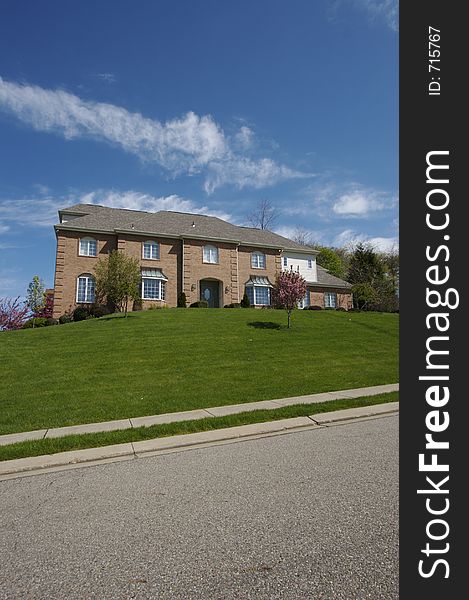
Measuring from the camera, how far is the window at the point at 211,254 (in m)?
35.7

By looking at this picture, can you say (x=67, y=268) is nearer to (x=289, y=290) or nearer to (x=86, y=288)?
(x=86, y=288)

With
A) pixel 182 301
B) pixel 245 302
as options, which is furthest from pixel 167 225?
pixel 245 302

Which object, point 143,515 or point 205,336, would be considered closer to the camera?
point 143,515

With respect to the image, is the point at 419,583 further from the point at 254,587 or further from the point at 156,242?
the point at 156,242

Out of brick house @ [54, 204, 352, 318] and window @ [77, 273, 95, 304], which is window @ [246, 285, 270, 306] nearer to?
brick house @ [54, 204, 352, 318]

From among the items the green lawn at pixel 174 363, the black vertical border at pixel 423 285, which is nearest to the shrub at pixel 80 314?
the green lawn at pixel 174 363

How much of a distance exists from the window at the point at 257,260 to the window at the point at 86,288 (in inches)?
594

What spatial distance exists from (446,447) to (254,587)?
157 cm

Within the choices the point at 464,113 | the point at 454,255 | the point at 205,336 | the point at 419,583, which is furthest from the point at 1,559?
the point at 205,336

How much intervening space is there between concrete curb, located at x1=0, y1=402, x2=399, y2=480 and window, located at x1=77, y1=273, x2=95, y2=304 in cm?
2768

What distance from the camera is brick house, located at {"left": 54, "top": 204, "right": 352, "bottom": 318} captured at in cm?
3177

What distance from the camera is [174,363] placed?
→ 47.6ft

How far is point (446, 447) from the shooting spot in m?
2.54

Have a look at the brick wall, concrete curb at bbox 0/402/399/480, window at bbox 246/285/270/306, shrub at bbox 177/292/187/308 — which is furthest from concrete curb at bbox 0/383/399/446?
window at bbox 246/285/270/306
